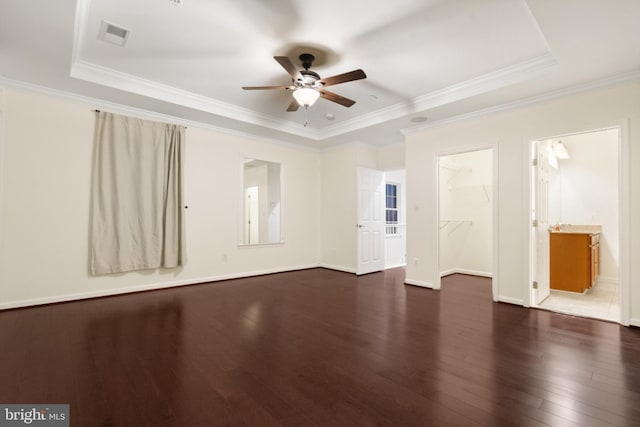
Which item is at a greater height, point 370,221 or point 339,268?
point 370,221

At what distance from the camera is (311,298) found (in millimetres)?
4188

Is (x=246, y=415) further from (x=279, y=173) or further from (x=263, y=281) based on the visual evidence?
(x=279, y=173)

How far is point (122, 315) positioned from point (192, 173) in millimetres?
2439

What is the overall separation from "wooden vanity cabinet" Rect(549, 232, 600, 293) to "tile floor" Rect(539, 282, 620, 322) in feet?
0.48

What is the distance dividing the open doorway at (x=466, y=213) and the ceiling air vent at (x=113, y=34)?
5.25 metres

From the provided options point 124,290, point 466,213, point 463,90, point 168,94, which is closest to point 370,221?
point 466,213

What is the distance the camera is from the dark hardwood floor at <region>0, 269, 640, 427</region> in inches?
68.5

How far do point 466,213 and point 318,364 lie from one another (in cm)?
510

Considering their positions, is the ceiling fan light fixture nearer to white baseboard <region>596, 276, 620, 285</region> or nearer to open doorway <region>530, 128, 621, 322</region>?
open doorway <region>530, 128, 621, 322</region>

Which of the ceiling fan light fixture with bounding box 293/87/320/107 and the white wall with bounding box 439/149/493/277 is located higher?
Answer: the ceiling fan light fixture with bounding box 293/87/320/107

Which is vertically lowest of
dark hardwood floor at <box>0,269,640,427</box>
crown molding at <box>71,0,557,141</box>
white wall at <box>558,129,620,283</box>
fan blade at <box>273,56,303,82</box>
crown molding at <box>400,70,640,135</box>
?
dark hardwood floor at <box>0,269,640,427</box>

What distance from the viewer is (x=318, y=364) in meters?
2.30

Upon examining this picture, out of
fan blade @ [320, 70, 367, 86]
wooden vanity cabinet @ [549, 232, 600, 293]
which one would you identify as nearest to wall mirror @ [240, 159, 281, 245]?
fan blade @ [320, 70, 367, 86]

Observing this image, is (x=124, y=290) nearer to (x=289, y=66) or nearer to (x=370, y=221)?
(x=289, y=66)
